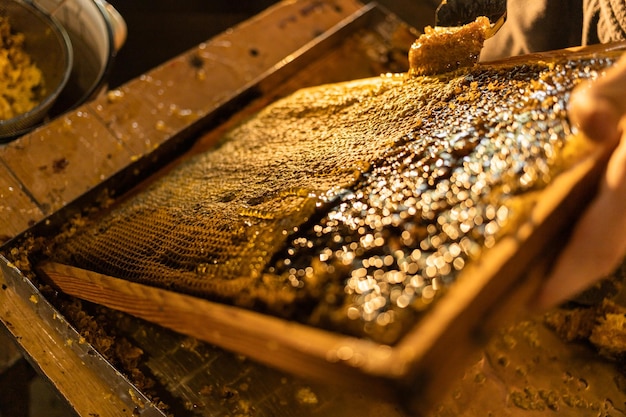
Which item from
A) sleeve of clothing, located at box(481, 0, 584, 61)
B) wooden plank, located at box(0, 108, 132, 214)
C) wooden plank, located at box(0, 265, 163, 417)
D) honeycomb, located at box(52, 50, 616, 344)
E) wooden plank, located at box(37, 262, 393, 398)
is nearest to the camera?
wooden plank, located at box(37, 262, 393, 398)

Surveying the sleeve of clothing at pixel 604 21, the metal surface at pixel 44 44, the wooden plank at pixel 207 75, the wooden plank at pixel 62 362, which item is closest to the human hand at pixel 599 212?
the sleeve of clothing at pixel 604 21

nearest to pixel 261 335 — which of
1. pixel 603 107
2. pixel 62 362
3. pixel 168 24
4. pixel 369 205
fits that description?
pixel 369 205

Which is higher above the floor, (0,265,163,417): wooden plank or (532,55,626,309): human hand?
(532,55,626,309): human hand

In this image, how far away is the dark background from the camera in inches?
149

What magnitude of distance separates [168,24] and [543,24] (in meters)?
2.87

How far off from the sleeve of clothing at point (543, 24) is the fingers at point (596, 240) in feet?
4.21

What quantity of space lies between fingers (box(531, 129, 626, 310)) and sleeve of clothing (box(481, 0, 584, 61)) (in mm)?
1284

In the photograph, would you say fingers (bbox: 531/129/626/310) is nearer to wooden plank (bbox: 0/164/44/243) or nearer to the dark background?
wooden plank (bbox: 0/164/44/243)

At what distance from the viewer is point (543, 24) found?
87.4 inches

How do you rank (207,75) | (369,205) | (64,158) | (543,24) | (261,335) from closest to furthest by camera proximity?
(261,335) < (369,205) < (543,24) < (64,158) < (207,75)

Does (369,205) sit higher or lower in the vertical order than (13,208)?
higher

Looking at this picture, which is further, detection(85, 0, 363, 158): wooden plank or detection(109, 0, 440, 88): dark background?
detection(109, 0, 440, 88): dark background

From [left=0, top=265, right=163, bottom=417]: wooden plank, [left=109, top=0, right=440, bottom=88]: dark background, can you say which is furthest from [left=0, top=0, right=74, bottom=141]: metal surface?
[left=0, top=265, right=163, bottom=417]: wooden plank

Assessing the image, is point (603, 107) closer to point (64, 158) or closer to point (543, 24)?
point (543, 24)
